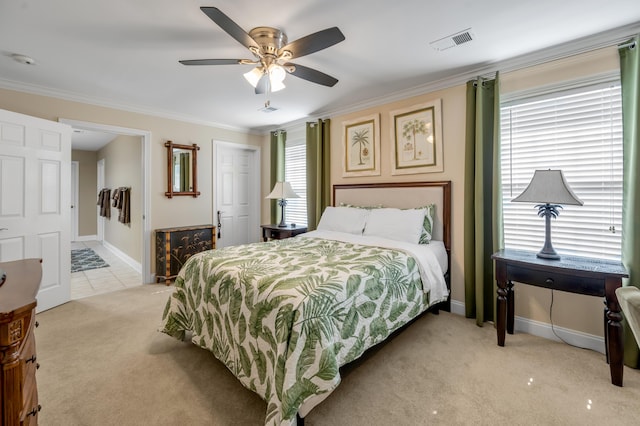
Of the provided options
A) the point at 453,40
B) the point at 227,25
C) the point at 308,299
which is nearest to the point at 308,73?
the point at 227,25

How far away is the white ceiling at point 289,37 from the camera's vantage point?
1.92 m

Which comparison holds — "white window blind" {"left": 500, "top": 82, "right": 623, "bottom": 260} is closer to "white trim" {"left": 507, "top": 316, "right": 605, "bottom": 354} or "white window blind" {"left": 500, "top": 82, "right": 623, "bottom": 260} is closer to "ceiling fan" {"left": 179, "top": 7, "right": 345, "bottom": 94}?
"white trim" {"left": 507, "top": 316, "right": 605, "bottom": 354}

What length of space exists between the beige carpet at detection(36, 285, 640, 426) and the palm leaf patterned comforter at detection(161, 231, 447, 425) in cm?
21

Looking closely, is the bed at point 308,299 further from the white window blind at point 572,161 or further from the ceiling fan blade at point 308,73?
the ceiling fan blade at point 308,73

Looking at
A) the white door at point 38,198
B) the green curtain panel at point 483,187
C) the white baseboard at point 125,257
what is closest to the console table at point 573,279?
the green curtain panel at point 483,187

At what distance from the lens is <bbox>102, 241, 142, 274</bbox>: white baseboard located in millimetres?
4901

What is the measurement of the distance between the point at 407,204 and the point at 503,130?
121 centimetres

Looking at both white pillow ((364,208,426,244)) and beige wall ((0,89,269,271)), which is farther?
beige wall ((0,89,269,271))

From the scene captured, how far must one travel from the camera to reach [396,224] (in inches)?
121

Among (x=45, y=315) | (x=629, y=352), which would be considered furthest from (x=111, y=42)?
(x=629, y=352)

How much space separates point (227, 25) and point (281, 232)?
9.83 feet

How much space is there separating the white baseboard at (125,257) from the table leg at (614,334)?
5.72 meters

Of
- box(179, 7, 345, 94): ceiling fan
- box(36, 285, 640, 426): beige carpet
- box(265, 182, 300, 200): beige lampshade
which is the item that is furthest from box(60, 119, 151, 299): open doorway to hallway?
box(179, 7, 345, 94): ceiling fan

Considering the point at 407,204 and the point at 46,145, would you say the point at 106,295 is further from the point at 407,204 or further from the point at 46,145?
the point at 407,204
